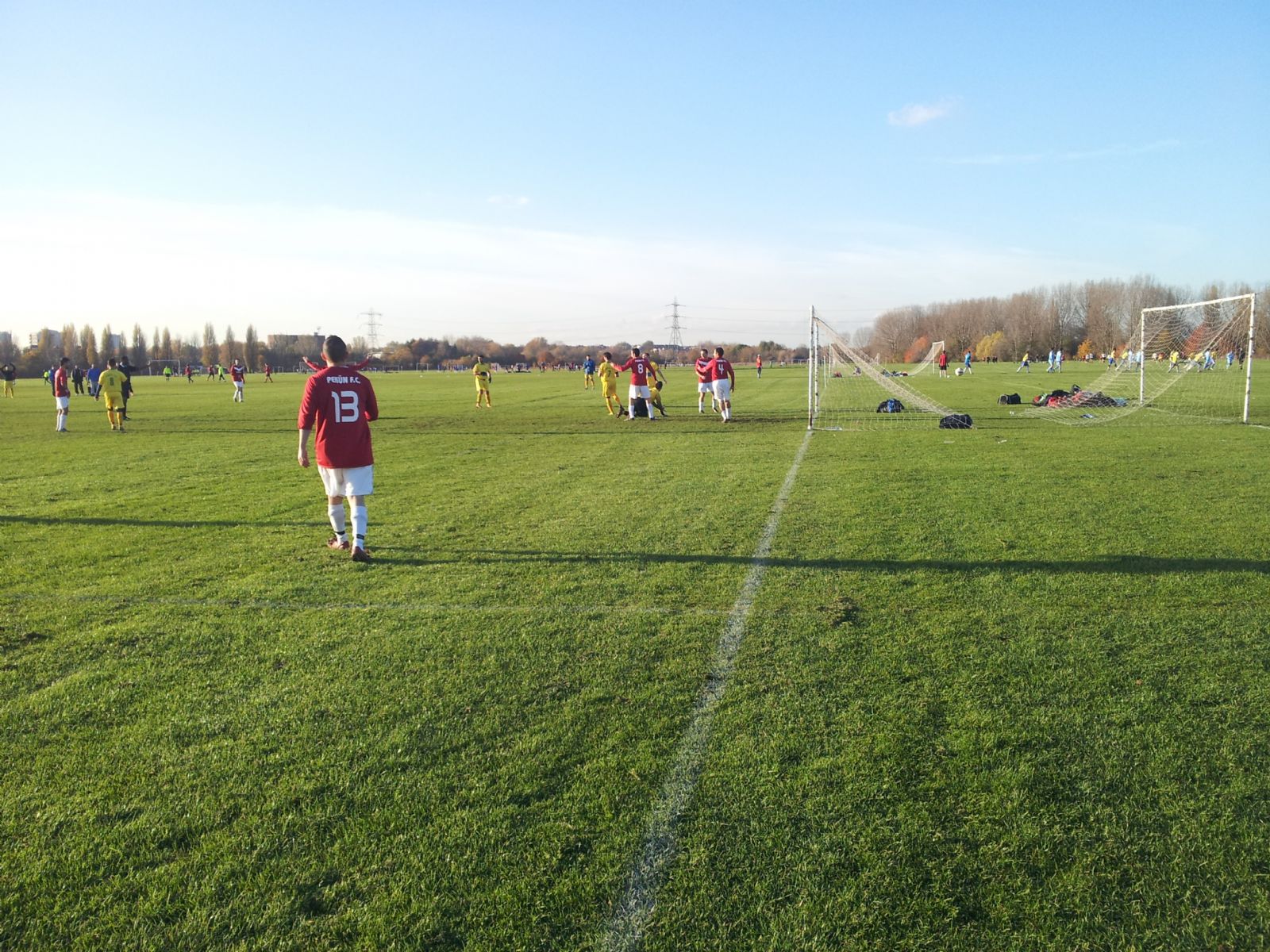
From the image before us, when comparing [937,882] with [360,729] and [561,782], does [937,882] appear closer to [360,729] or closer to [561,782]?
[561,782]

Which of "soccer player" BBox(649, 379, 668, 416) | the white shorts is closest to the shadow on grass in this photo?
the white shorts

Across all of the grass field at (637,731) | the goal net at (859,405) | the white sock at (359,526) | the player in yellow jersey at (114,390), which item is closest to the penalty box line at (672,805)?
the grass field at (637,731)

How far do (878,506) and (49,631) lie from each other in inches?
302

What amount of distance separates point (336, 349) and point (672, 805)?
5300 millimetres

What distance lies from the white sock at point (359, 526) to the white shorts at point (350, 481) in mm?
137

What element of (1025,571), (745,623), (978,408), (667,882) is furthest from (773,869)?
(978,408)

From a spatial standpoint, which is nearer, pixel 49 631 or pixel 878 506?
pixel 49 631

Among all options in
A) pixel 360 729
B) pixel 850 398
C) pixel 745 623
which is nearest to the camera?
pixel 360 729

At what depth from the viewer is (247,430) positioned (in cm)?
2106

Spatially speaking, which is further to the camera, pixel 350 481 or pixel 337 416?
pixel 350 481

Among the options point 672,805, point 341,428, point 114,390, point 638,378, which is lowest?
point 672,805

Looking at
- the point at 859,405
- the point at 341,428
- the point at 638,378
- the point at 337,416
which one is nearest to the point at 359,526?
the point at 341,428

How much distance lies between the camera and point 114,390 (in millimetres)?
20953

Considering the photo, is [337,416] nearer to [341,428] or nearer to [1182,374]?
[341,428]
